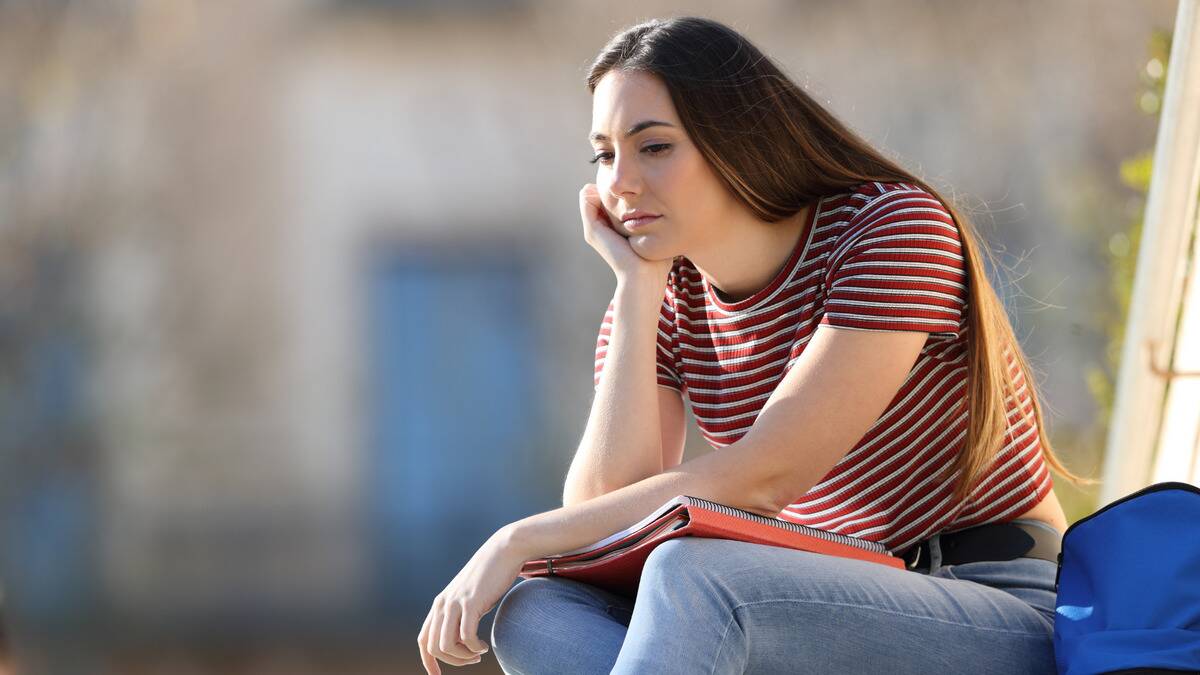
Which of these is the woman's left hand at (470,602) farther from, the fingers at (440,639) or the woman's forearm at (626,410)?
the woman's forearm at (626,410)

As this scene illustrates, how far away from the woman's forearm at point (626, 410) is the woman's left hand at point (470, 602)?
24cm

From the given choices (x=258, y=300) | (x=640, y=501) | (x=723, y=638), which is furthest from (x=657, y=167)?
(x=258, y=300)

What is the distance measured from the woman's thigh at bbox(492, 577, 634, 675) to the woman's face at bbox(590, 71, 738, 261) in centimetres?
46

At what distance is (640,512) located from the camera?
4.75 ft

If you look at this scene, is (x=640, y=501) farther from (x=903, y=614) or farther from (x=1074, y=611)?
(x=1074, y=611)

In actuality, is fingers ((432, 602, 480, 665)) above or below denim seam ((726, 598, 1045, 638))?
below

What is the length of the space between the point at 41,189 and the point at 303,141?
913mm

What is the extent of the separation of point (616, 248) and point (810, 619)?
656 mm

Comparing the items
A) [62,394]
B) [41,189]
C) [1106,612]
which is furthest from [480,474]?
[1106,612]

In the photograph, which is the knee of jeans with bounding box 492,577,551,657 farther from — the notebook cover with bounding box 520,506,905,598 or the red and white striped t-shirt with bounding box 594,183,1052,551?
the red and white striped t-shirt with bounding box 594,183,1052,551

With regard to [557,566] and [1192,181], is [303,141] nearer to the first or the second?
[1192,181]

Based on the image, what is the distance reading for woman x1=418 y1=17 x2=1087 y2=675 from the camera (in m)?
1.27

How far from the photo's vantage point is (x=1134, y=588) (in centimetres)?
122

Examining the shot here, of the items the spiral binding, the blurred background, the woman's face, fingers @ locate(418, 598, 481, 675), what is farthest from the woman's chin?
the blurred background
